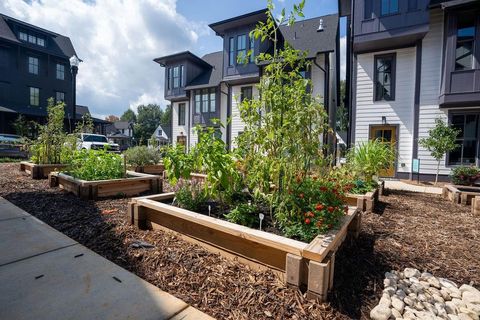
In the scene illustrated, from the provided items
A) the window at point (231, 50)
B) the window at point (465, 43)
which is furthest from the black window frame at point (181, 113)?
the window at point (465, 43)

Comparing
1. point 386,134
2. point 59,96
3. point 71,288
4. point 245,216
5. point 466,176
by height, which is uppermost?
point 59,96

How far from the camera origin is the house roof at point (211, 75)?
17281 millimetres

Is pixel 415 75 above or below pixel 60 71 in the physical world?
below

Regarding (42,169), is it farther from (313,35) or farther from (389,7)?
(313,35)

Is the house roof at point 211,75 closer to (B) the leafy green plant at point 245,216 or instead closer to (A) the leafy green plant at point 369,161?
(A) the leafy green plant at point 369,161

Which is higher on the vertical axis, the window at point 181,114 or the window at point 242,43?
the window at point 242,43

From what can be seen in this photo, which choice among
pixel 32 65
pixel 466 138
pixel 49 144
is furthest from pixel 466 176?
pixel 32 65

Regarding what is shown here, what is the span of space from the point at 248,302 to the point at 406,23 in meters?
10.5

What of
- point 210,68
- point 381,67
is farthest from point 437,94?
point 210,68

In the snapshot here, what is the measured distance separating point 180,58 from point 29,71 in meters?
13.0

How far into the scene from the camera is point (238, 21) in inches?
562

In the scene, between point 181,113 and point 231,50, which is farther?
point 181,113

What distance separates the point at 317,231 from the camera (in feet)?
6.96

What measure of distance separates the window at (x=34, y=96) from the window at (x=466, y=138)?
89.5 ft
